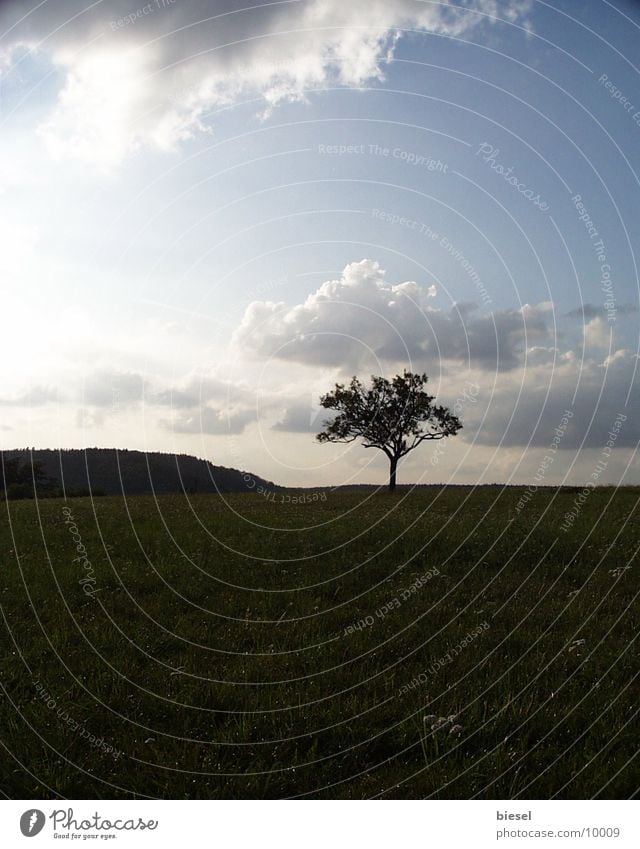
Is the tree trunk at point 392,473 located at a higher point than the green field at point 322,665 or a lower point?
higher

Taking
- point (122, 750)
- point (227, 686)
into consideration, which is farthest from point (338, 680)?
point (122, 750)

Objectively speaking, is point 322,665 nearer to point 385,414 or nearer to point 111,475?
point 385,414

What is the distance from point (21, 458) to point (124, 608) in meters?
85.7

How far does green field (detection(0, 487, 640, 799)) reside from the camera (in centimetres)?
686

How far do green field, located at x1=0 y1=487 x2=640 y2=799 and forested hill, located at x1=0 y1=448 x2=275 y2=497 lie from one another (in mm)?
25020

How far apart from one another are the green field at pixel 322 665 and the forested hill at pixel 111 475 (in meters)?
25.0

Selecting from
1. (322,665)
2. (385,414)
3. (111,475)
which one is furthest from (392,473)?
(111,475)

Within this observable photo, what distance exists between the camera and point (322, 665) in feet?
32.4

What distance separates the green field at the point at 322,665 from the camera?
686 cm

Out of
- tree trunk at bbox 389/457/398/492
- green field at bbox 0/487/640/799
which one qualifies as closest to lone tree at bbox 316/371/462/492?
tree trunk at bbox 389/457/398/492

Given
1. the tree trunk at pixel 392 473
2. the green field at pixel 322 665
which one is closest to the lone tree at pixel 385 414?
the tree trunk at pixel 392 473

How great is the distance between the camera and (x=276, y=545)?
17.4m

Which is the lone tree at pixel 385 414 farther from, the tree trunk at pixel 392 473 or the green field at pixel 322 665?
the green field at pixel 322 665

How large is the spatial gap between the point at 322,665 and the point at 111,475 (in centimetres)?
9379
